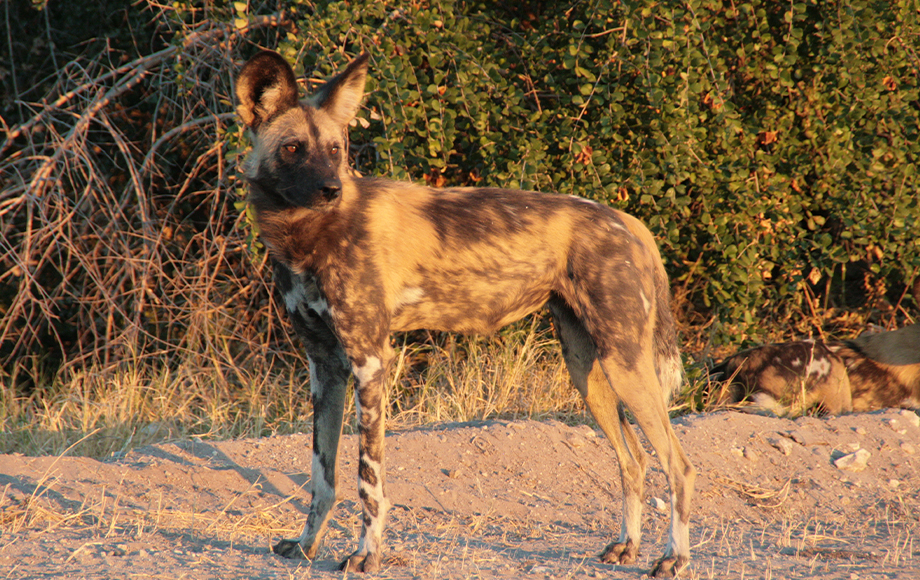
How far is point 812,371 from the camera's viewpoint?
5.98 m

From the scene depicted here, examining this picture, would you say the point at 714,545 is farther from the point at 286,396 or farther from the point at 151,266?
the point at 151,266

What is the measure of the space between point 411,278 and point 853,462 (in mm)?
2985

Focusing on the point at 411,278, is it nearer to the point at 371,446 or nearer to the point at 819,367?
the point at 371,446

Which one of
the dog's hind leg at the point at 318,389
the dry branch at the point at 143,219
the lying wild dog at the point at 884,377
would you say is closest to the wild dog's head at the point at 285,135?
the dog's hind leg at the point at 318,389

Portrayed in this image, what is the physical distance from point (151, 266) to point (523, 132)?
270 centimetres

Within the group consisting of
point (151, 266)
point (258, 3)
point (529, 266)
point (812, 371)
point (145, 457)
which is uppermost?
point (258, 3)

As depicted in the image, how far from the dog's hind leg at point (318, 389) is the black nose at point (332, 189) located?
33cm

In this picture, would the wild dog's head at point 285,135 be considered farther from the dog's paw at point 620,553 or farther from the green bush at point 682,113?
the dog's paw at point 620,553

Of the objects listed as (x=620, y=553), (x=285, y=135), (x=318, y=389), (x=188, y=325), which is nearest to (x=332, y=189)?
(x=285, y=135)

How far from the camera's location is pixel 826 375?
601cm

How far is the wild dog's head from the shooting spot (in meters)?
3.24

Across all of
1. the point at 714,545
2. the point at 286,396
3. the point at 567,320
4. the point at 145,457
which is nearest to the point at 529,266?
the point at 567,320

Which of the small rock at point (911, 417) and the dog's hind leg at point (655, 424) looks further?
the small rock at point (911, 417)

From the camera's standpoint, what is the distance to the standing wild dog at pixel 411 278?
3234 mm
